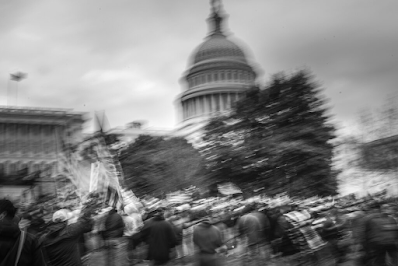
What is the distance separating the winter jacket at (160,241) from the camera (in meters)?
10.7

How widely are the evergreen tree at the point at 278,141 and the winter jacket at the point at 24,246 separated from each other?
24166 mm

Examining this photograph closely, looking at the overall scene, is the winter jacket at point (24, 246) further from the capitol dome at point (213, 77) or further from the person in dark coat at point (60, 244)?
the capitol dome at point (213, 77)

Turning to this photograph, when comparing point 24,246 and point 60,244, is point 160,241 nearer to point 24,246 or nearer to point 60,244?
point 60,244

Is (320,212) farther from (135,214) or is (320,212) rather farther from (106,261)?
(135,214)

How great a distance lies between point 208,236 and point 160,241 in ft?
7.16

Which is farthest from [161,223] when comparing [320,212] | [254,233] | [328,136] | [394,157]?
[328,136]

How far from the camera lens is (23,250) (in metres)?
5.40

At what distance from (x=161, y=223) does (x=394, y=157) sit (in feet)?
66.7

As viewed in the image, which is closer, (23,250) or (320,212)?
(23,250)

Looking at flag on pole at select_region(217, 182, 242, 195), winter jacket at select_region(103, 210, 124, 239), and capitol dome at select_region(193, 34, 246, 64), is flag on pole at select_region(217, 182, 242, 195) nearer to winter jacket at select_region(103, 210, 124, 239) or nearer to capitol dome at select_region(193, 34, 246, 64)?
winter jacket at select_region(103, 210, 124, 239)

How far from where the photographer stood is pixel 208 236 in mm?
8750

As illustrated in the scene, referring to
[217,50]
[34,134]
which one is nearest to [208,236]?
[34,134]

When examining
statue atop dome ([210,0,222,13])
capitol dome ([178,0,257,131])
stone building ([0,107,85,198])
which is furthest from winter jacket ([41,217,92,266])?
statue atop dome ([210,0,222,13])

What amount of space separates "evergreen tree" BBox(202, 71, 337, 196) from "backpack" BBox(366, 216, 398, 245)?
743 inches
